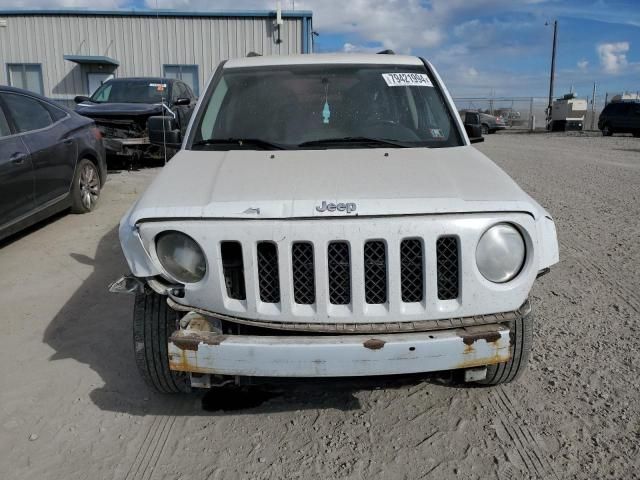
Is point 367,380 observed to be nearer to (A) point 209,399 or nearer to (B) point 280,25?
(A) point 209,399

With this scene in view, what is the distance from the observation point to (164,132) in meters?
4.16

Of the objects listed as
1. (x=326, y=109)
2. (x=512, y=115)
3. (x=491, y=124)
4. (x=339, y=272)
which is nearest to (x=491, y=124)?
(x=491, y=124)

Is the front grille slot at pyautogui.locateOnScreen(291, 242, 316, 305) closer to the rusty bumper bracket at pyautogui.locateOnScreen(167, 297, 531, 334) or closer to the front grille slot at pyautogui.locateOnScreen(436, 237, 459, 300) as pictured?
the rusty bumper bracket at pyautogui.locateOnScreen(167, 297, 531, 334)

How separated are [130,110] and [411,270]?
29.3ft

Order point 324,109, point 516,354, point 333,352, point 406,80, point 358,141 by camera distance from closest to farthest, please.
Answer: point 333,352 < point 516,354 < point 358,141 < point 324,109 < point 406,80

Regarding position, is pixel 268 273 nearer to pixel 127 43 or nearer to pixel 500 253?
pixel 500 253

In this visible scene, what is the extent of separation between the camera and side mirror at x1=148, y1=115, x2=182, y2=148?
415 cm

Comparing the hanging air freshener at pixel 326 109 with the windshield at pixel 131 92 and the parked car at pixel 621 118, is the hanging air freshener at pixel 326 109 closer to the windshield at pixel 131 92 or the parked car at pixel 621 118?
the windshield at pixel 131 92

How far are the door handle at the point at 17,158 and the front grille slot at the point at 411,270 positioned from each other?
14.7 ft

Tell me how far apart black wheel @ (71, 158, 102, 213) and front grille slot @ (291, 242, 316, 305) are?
5210 mm

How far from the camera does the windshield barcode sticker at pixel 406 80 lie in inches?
158

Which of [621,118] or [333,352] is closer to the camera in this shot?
[333,352]

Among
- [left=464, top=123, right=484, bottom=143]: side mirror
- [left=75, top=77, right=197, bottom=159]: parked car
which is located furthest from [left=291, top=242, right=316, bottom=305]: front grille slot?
[left=75, top=77, right=197, bottom=159]: parked car

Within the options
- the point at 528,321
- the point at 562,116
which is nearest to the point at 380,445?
the point at 528,321
